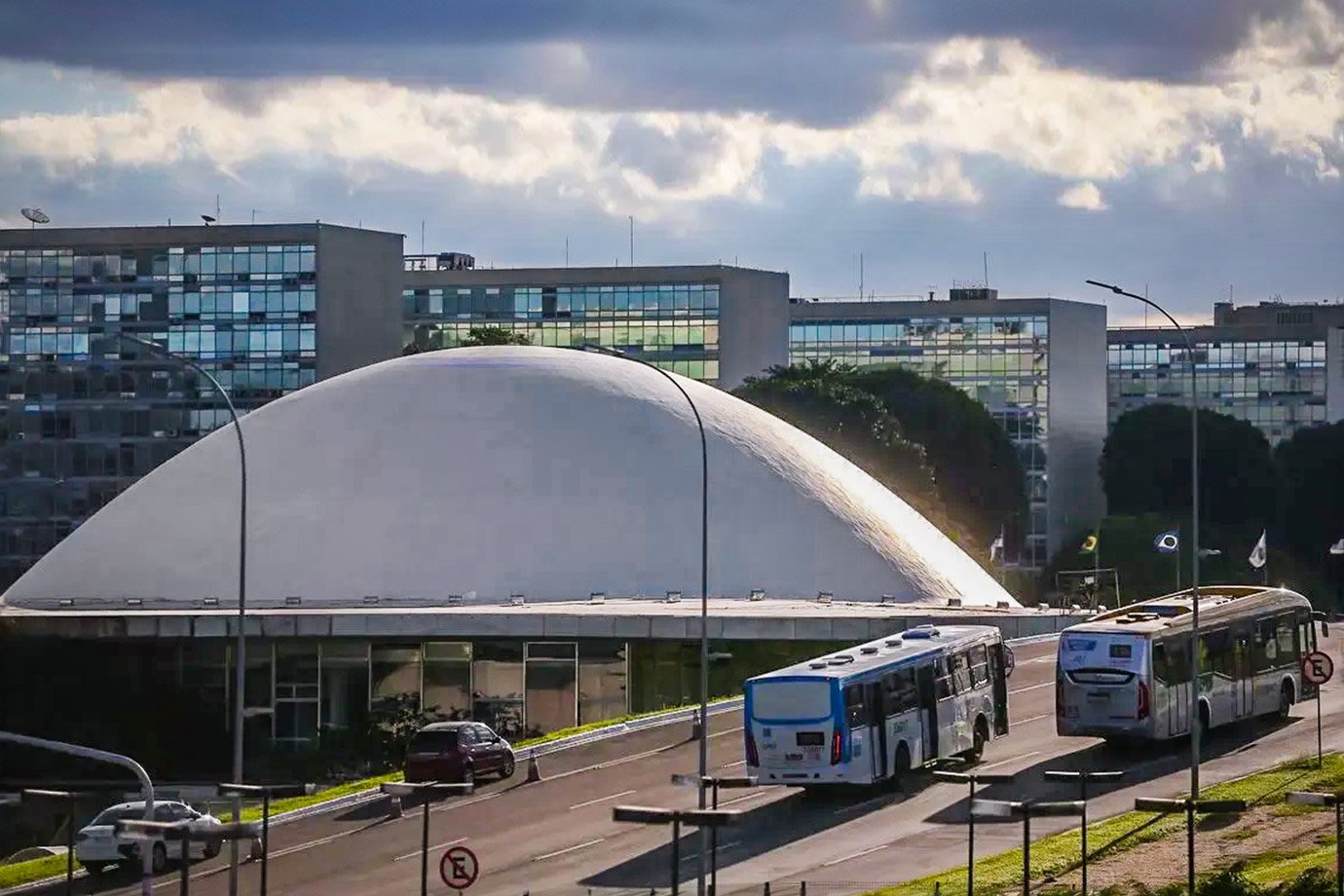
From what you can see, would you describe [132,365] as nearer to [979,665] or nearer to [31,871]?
[979,665]

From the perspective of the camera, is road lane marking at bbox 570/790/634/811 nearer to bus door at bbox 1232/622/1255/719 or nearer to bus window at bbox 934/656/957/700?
bus window at bbox 934/656/957/700

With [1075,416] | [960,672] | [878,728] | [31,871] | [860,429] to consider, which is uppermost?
[1075,416]

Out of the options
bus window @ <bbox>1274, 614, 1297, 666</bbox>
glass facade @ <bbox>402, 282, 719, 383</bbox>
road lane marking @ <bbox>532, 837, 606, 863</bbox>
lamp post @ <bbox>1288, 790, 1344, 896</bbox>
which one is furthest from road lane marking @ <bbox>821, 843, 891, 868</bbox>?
glass facade @ <bbox>402, 282, 719, 383</bbox>

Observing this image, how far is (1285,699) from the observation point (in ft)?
225

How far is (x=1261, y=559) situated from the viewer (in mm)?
103688

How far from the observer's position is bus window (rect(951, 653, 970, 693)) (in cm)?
6138

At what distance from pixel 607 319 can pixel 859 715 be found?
116949 mm

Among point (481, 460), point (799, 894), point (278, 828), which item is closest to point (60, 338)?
point (481, 460)

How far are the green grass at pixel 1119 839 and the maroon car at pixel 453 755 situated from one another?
15847 millimetres

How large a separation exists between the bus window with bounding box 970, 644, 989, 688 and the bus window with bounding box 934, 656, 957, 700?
1.73 metres

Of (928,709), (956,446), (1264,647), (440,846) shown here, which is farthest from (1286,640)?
(956,446)

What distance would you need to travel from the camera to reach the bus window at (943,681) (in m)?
60.2

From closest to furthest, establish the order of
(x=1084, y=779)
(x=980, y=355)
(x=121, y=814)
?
1. (x=1084, y=779)
2. (x=121, y=814)
3. (x=980, y=355)

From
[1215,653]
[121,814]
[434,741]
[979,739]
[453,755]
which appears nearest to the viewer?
[121,814]
